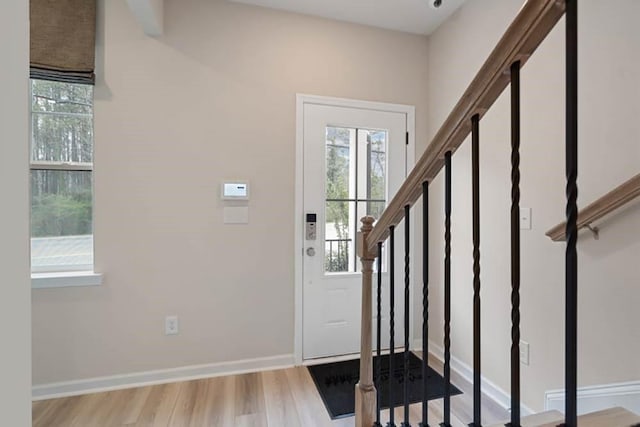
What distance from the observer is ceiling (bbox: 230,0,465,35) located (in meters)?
2.33

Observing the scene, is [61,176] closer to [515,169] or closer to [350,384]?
[350,384]

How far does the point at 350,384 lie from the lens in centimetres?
219

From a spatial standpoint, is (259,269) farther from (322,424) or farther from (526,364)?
(526,364)

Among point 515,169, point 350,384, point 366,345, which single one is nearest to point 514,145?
point 515,169

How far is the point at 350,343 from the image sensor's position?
2.60 m

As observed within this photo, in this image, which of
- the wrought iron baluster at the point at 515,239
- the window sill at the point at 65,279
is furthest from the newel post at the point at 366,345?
the window sill at the point at 65,279

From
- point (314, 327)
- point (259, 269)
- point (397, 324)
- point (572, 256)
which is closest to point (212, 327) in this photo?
point (259, 269)

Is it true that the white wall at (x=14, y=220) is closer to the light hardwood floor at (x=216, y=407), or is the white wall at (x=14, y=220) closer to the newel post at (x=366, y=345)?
the newel post at (x=366, y=345)

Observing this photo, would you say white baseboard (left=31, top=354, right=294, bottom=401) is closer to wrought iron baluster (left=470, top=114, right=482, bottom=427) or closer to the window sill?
the window sill

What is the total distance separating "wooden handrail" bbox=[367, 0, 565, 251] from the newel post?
1.02 feet

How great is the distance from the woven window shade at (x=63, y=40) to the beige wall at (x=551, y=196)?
103 inches

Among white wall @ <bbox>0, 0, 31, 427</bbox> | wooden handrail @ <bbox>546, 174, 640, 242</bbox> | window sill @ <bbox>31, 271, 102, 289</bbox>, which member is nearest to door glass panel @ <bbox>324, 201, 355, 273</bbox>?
wooden handrail @ <bbox>546, 174, 640, 242</bbox>

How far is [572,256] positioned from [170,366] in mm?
2462

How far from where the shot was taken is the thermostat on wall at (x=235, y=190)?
2.32m
